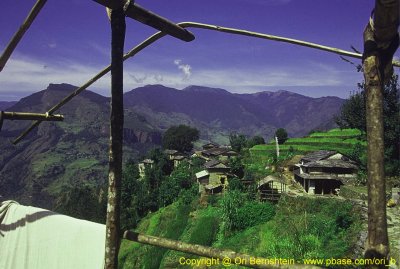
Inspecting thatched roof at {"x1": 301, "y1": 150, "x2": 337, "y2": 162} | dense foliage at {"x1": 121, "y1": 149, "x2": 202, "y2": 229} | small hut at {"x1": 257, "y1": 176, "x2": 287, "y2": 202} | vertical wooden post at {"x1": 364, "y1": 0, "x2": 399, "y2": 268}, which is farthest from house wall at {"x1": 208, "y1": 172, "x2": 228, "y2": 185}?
vertical wooden post at {"x1": 364, "y1": 0, "x2": 399, "y2": 268}

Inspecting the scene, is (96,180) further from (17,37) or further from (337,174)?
(17,37)

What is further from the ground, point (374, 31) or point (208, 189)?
point (374, 31)

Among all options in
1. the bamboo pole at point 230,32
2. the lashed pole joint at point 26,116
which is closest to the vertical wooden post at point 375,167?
the bamboo pole at point 230,32

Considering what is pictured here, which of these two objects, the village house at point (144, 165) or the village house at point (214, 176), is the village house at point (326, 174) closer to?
the village house at point (214, 176)

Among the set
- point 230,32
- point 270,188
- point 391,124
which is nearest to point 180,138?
point 270,188

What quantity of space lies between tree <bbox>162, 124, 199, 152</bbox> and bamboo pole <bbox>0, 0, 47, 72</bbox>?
9754 cm

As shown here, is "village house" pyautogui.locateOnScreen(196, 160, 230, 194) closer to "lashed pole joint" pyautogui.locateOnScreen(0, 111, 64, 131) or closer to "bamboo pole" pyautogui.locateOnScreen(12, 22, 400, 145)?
"lashed pole joint" pyautogui.locateOnScreen(0, 111, 64, 131)

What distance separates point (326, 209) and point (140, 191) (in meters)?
43.3

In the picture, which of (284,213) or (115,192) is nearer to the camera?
(115,192)

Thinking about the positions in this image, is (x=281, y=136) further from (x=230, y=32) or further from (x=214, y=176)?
(x=230, y=32)

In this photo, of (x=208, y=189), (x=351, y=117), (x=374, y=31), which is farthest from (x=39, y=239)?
(x=208, y=189)

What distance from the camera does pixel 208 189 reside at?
1861 inches

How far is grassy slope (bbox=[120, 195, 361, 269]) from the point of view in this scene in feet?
47.9

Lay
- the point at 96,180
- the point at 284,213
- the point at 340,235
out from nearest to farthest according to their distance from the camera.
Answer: the point at 340,235 < the point at 284,213 < the point at 96,180
